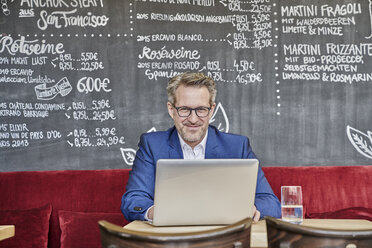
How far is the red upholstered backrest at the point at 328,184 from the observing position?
323 centimetres

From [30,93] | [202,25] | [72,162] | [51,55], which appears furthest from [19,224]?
[202,25]

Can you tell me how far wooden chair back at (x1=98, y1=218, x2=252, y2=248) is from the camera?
3.96 ft

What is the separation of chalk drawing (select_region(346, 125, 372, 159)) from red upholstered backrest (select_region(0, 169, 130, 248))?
171cm

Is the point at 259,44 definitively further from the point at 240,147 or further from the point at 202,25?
the point at 240,147

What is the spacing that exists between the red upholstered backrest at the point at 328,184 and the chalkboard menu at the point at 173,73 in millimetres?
348

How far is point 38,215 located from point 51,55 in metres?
1.25

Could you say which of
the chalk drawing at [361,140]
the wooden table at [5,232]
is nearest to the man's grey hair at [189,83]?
the wooden table at [5,232]

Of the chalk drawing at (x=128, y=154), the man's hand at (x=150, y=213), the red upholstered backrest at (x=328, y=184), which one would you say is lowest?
the red upholstered backrest at (x=328, y=184)

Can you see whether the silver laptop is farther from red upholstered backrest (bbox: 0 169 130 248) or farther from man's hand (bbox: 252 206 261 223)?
red upholstered backrest (bbox: 0 169 130 248)

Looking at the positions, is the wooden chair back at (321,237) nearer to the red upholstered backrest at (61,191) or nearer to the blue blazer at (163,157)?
the blue blazer at (163,157)

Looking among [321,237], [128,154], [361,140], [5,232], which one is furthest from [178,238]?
[361,140]

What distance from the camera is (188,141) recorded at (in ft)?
8.57

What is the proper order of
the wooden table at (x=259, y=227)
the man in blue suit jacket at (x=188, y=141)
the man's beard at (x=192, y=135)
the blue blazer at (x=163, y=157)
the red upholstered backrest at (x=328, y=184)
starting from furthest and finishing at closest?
the red upholstered backrest at (x=328, y=184), the man's beard at (x=192, y=135), the man in blue suit jacket at (x=188, y=141), the blue blazer at (x=163, y=157), the wooden table at (x=259, y=227)

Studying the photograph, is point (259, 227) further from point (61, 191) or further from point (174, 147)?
point (61, 191)
